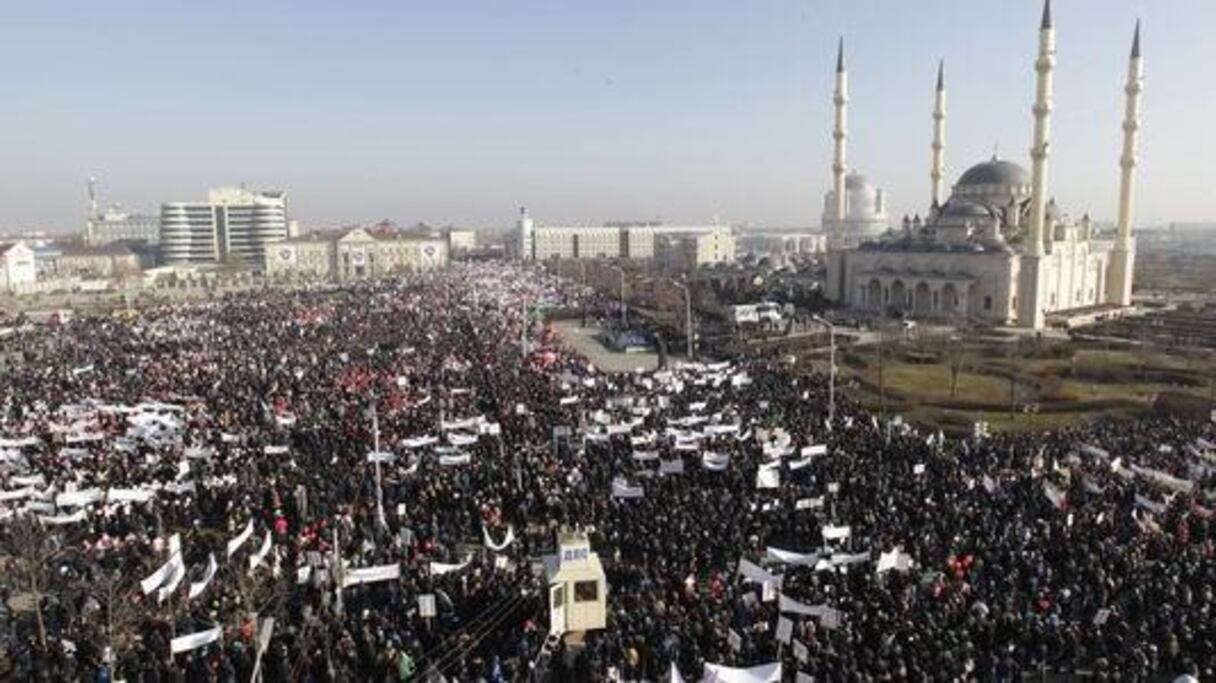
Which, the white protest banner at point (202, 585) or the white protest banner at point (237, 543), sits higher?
the white protest banner at point (237, 543)

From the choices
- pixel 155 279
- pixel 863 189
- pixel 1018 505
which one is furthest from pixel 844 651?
pixel 863 189

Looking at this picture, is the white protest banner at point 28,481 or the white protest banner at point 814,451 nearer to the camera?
the white protest banner at point 28,481

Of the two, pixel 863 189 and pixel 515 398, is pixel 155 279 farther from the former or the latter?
pixel 863 189

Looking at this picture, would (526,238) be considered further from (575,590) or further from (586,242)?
(575,590)

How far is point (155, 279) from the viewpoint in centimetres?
11162

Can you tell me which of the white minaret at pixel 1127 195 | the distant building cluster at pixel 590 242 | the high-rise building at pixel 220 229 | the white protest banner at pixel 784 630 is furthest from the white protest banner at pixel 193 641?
the distant building cluster at pixel 590 242

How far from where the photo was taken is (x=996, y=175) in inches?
2837

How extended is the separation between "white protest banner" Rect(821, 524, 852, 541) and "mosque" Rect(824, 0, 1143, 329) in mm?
46562

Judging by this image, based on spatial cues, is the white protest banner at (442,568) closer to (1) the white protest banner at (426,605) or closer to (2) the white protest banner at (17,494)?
(1) the white protest banner at (426,605)

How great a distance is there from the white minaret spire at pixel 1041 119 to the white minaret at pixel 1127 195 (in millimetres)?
8701

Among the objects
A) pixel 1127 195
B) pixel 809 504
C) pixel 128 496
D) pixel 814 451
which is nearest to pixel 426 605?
pixel 809 504

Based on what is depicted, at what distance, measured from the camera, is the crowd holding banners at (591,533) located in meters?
13.0

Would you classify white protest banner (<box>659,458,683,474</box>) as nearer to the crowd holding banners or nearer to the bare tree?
the crowd holding banners

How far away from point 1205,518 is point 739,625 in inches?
398
